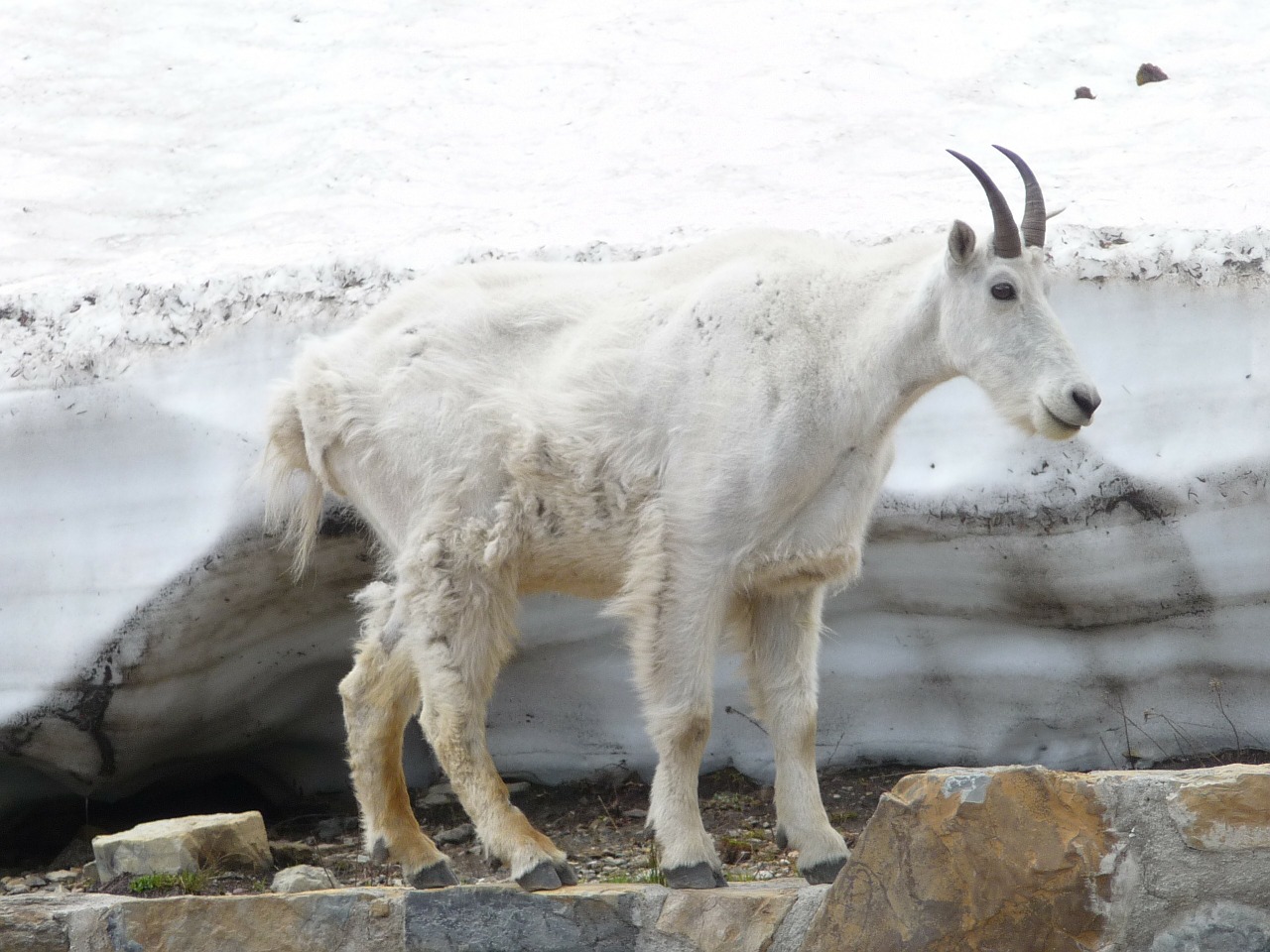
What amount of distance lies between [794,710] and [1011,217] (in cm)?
167

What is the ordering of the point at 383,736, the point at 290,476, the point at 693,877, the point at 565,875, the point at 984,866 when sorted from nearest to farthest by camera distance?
the point at 984,866, the point at 693,877, the point at 565,875, the point at 383,736, the point at 290,476

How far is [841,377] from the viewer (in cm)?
446

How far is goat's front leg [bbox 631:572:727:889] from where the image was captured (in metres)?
4.38

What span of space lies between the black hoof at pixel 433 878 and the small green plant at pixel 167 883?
3.19ft

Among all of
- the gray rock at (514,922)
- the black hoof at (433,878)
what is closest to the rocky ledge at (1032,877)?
the gray rock at (514,922)

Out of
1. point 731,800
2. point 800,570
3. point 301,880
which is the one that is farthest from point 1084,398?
point 301,880

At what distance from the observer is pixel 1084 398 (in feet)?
13.9

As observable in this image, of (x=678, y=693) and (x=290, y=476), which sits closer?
(x=678, y=693)

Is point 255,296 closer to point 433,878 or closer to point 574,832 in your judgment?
point 574,832

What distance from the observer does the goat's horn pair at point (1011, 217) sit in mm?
4281

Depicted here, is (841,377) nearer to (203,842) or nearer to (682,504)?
(682,504)

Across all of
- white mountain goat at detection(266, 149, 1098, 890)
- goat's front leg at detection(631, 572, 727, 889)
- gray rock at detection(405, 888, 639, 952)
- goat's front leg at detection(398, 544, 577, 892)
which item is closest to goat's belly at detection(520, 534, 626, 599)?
white mountain goat at detection(266, 149, 1098, 890)

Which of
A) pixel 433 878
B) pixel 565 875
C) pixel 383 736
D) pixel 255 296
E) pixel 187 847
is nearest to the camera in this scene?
pixel 565 875

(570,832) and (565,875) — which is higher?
(565,875)
